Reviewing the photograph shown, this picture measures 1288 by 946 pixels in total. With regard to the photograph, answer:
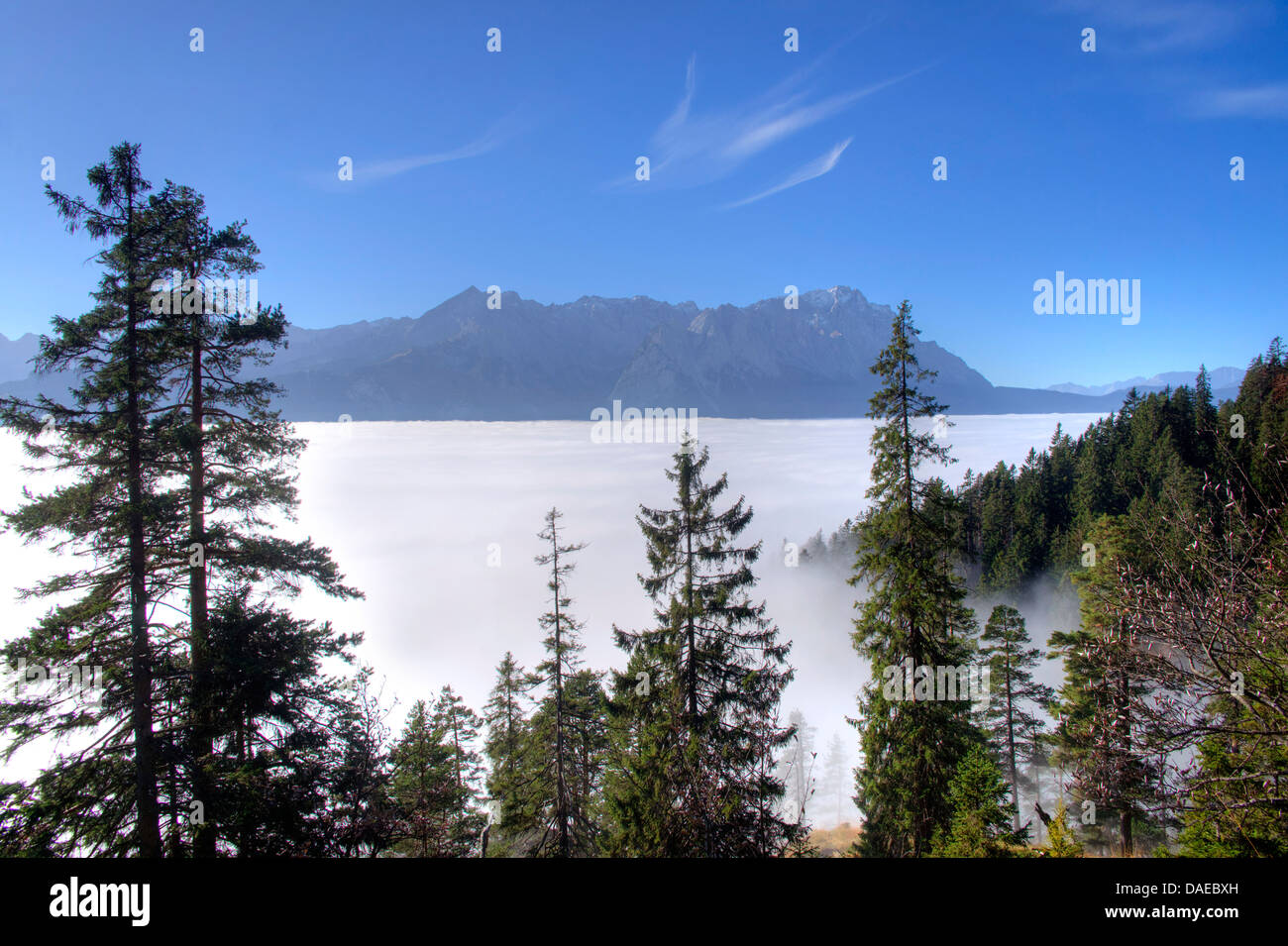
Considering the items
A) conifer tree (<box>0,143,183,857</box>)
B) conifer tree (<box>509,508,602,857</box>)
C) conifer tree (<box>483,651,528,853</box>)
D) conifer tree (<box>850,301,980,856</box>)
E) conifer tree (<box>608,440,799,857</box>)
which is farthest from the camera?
conifer tree (<box>483,651,528,853</box>)

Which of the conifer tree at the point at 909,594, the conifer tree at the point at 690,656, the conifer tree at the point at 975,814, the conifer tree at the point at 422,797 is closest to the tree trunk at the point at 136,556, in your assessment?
the conifer tree at the point at 422,797

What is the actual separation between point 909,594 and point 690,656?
6077 mm

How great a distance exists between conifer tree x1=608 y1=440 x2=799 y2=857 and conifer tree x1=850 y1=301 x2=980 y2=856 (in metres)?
3.06

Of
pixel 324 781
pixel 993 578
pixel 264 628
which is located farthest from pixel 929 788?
pixel 993 578

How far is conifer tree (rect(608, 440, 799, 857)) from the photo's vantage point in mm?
13875

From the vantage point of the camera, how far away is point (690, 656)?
14781mm

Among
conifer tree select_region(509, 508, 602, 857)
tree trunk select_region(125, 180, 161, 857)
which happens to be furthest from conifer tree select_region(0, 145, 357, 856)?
conifer tree select_region(509, 508, 602, 857)

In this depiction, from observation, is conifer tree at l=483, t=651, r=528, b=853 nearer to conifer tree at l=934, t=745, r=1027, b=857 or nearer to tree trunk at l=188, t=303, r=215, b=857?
tree trunk at l=188, t=303, r=215, b=857

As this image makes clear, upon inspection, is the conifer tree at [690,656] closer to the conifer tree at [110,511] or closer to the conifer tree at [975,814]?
the conifer tree at [975,814]

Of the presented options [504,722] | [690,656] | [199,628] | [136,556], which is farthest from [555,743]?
[136,556]

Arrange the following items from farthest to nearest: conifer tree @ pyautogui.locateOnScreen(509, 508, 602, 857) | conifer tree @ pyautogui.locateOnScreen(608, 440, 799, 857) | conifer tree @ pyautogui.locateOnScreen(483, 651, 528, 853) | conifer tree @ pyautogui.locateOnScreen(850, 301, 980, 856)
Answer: conifer tree @ pyautogui.locateOnScreen(483, 651, 528, 853), conifer tree @ pyautogui.locateOnScreen(509, 508, 602, 857), conifer tree @ pyautogui.locateOnScreen(850, 301, 980, 856), conifer tree @ pyautogui.locateOnScreen(608, 440, 799, 857)

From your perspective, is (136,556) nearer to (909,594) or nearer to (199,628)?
(199,628)
